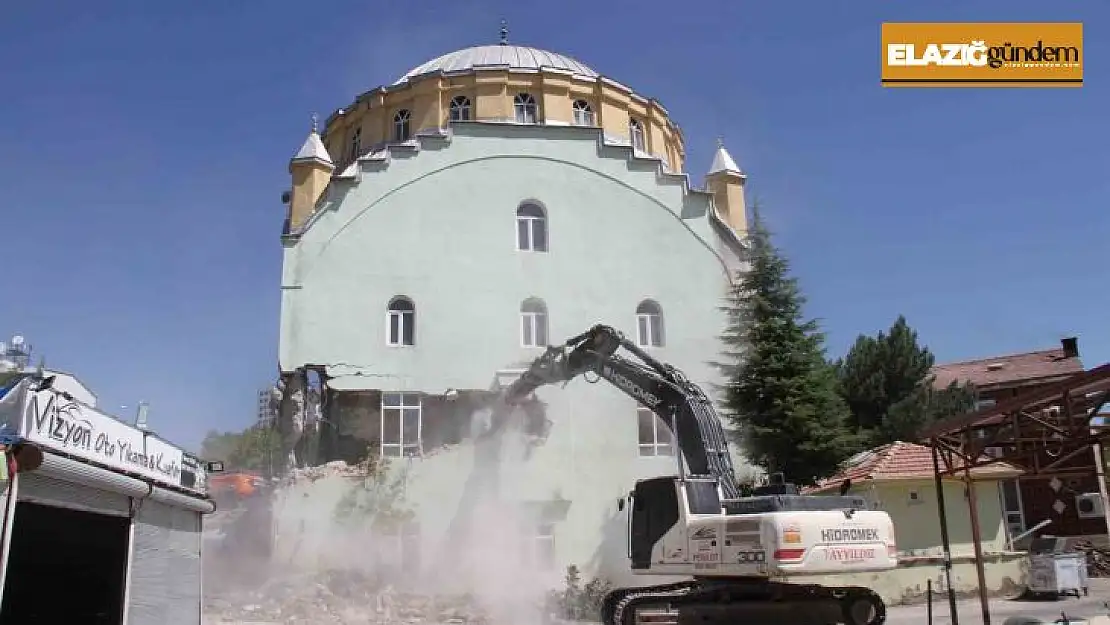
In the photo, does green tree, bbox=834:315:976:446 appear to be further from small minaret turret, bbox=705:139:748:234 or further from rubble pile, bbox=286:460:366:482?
rubble pile, bbox=286:460:366:482

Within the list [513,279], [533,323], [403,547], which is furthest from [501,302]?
[403,547]

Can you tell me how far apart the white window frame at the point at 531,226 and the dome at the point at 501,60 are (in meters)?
7.74

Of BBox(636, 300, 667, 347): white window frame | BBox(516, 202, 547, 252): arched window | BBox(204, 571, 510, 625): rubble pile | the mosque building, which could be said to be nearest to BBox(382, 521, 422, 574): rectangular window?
the mosque building

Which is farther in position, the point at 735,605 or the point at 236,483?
the point at 236,483

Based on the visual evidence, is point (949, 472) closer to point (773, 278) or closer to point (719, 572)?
point (719, 572)

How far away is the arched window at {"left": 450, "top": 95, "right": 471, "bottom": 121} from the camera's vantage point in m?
30.6

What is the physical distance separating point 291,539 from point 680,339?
1215cm

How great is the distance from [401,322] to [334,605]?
26.8 ft

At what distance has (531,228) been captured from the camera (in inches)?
1038

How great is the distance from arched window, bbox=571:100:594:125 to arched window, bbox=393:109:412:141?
5827mm

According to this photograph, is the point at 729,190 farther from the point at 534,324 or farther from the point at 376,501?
the point at 376,501

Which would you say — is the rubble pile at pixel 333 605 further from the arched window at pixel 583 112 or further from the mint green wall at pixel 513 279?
the arched window at pixel 583 112

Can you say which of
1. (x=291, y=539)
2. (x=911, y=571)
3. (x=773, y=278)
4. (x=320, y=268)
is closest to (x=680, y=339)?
(x=773, y=278)

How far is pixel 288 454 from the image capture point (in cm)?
2306
